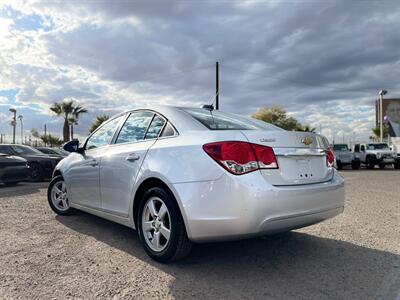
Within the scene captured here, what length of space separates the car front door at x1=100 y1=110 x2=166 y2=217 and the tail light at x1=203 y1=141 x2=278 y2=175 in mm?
940

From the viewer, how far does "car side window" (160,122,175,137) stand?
3.66m

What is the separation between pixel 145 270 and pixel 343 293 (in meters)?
1.72

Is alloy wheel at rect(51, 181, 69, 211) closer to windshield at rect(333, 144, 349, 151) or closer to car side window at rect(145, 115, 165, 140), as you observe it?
car side window at rect(145, 115, 165, 140)

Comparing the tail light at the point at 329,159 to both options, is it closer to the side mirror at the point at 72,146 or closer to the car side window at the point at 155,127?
the car side window at the point at 155,127

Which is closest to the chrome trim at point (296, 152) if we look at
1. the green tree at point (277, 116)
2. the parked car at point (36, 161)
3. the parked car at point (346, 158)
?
the parked car at point (36, 161)

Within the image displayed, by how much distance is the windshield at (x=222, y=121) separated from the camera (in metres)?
3.68

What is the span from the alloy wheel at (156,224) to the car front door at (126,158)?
32 cm

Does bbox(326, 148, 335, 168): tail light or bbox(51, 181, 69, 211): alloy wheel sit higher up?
bbox(326, 148, 335, 168): tail light

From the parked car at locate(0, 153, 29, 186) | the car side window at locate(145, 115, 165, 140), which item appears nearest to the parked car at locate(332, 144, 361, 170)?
the parked car at locate(0, 153, 29, 186)

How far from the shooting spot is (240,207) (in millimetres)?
2973

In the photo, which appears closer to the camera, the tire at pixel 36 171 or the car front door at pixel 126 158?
the car front door at pixel 126 158

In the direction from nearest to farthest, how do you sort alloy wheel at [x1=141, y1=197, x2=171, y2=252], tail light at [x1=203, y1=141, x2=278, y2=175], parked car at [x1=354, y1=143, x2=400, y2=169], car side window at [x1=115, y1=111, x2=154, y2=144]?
tail light at [x1=203, y1=141, x2=278, y2=175] < alloy wheel at [x1=141, y1=197, x2=171, y2=252] < car side window at [x1=115, y1=111, x2=154, y2=144] < parked car at [x1=354, y1=143, x2=400, y2=169]

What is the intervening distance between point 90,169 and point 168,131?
161cm

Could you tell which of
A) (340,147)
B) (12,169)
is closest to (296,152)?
(12,169)
